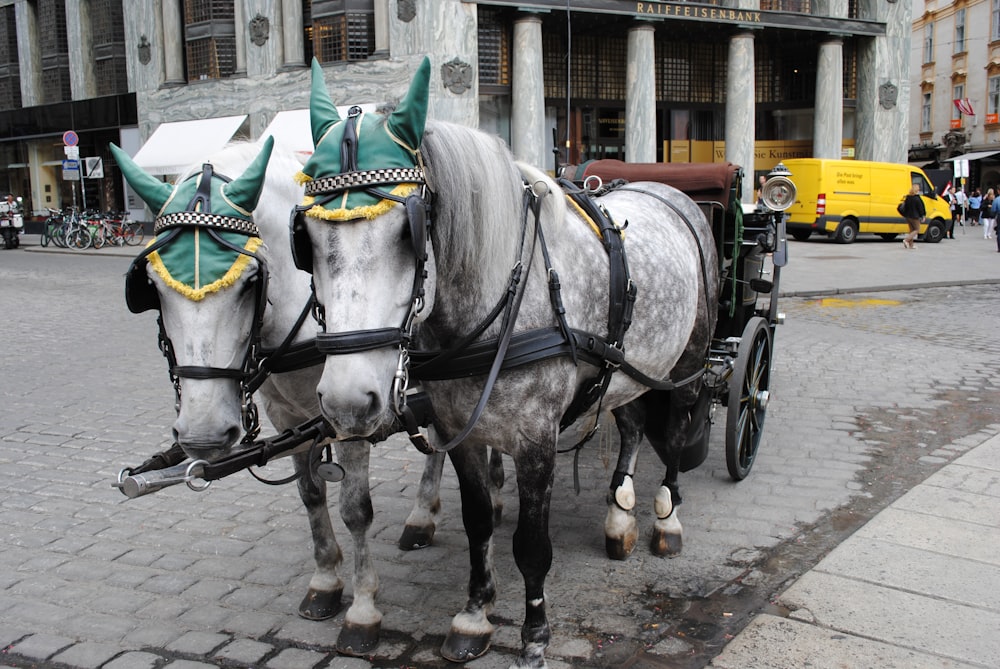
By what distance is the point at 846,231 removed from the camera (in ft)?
83.6

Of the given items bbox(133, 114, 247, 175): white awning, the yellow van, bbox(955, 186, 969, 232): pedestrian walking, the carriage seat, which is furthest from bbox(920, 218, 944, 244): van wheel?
the carriage seat

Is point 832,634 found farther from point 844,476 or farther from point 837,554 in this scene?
point 844,476

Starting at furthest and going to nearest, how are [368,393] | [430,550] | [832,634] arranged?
[430,550]
[832,634]
[368,393]

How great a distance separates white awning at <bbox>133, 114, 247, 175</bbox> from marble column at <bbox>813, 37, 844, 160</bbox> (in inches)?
759

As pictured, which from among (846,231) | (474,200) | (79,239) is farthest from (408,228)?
(79,239)

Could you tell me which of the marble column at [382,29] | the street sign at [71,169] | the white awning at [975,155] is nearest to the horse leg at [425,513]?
the marble column at [382,29]

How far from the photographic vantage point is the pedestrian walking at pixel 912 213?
2394 cm

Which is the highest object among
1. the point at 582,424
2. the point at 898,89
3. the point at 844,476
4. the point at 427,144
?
the point at 898,89

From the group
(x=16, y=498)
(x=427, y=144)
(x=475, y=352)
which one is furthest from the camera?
(x=16, y=498)

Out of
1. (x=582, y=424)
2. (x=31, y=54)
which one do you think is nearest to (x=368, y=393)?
(x=582, y=424)

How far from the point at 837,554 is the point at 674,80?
2773 cm

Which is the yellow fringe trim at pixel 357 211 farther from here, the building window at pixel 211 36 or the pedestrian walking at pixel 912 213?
the building window at pixel 211 36

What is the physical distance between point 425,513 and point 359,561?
976mm

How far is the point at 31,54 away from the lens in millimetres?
32812
